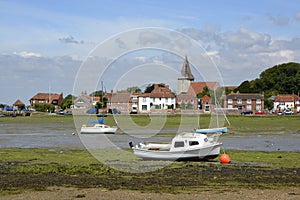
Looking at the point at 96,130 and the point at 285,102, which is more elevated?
the point at 285,102

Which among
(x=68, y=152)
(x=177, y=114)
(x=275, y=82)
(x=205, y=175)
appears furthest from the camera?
(x=275, y=82)

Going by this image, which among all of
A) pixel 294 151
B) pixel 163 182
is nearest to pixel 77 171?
pixel 163 182

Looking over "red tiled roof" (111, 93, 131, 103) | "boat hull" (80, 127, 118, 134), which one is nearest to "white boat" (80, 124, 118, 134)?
"boat hull" (80, 127, 118, 134)

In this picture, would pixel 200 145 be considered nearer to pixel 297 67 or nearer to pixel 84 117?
pixel 84 117

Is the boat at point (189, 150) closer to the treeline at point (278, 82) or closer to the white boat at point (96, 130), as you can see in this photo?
the white boat at point (96, 130)

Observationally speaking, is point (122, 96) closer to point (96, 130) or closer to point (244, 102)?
point (96, 130)

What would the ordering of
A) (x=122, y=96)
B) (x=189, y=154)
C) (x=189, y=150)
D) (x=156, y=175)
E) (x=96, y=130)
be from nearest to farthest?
(x=156, y=175), (x=189, y=150), (x=189, y=154), (x=122, y=96), (x=96, y=130)

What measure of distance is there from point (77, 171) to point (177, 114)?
93873 millimetres

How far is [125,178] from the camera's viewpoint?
24500mm

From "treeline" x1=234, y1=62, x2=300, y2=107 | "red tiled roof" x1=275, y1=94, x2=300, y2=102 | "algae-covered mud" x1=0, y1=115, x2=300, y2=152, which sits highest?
"treeline" x1=234, y1=62, x2=300, y2=107

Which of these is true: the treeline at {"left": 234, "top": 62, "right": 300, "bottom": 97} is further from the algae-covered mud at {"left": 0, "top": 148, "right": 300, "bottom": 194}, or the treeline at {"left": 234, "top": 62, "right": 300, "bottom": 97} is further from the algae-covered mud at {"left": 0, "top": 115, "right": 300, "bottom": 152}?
the algae-covered mud at {"left": 0, "top": 148, "right": 300, "bottom": 194}

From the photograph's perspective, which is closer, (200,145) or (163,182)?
(163,182)

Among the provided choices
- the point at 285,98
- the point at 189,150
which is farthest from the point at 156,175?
the point at 285,98

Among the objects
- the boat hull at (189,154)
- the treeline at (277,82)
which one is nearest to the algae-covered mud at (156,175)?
the boat hull at (189,154)
